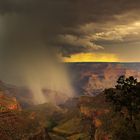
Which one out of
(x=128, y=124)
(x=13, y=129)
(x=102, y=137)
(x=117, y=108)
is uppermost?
(x=117, y=108)

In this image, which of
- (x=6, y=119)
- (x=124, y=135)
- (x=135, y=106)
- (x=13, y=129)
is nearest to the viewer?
(x=135, y=106)

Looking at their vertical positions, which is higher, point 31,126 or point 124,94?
point 124,94

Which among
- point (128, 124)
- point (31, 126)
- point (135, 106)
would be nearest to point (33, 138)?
point (31, 126)

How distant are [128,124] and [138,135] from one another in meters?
7.52

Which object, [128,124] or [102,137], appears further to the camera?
[102,137]

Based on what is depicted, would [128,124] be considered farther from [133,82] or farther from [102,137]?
[102,137]

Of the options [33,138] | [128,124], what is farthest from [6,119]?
[128,124]

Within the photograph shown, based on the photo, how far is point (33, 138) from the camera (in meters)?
141

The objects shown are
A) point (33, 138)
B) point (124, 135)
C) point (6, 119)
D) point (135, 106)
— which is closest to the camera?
point (135, 106)

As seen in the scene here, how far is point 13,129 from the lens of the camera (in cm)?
16375

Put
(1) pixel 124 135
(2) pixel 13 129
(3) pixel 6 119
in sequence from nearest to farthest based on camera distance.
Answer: (1) pixel 124 135, (2) pixel 13 129, (3) pixel 6 119

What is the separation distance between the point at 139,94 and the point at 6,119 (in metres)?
122

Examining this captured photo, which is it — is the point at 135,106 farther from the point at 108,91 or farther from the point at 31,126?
the point at 31,126

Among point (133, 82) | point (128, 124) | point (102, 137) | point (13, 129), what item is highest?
point (133, 82)
